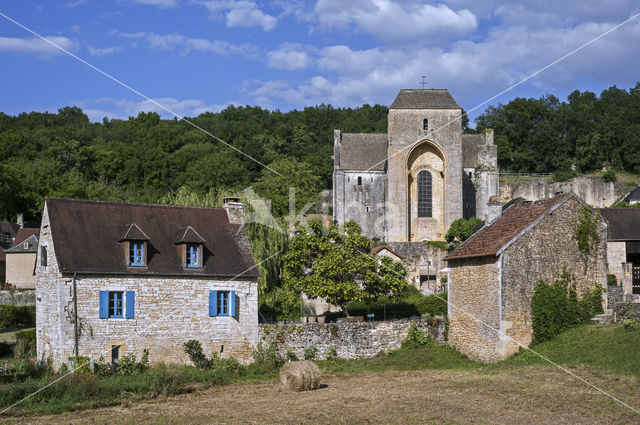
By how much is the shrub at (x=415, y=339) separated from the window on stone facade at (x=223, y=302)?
7273 mm

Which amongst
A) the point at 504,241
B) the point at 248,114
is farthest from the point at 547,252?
the point at 248,114

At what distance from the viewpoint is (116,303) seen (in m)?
26.6

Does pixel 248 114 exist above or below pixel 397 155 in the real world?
above

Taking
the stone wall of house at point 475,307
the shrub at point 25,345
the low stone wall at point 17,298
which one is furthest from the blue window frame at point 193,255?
the low stone wall at point 17,298

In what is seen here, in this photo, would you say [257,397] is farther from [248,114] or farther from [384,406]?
[248,114]

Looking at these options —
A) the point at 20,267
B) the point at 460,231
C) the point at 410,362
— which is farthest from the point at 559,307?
the point at 20,267

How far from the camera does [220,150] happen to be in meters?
97.1

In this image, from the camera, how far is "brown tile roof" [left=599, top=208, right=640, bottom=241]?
1594 inches

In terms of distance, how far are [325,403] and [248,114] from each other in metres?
102

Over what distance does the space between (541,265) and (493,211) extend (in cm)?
526

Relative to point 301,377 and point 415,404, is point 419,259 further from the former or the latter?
point 415,404

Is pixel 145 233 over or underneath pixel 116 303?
over

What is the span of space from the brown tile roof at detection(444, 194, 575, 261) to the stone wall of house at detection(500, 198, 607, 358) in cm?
33

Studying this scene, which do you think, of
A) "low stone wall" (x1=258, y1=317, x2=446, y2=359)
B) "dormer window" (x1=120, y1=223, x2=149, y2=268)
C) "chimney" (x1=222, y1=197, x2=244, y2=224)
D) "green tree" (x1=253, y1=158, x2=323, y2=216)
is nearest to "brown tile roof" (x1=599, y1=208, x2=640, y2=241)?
"low stone wall" (x1=258, y1=317, x2=446, y2=359)
